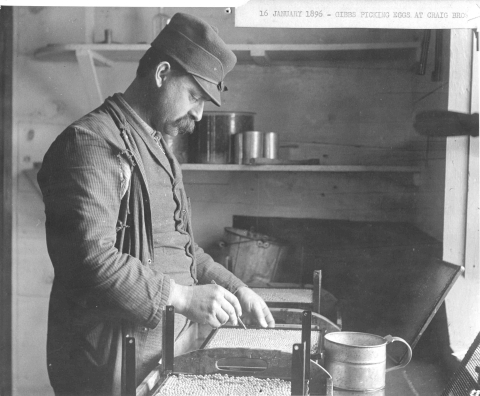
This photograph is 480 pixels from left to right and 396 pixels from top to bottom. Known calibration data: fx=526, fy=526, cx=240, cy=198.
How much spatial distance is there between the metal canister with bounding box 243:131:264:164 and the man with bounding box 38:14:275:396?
2.43 ft

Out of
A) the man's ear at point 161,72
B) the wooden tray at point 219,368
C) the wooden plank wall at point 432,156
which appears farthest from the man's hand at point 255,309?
the wooden plank wall at point 432,156

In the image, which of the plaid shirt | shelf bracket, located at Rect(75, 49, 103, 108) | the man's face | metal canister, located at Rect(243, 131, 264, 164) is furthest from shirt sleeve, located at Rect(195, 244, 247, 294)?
shelf bracket, located at Rect(75, 49, 103, 108)

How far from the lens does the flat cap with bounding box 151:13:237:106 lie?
133cm

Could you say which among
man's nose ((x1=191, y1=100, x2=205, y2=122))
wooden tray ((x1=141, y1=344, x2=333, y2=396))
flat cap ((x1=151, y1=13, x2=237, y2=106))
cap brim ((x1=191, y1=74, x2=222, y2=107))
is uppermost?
flat cap ((x1=151, y1=13, x2=237, y2=106))

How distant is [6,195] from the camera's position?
2.50m

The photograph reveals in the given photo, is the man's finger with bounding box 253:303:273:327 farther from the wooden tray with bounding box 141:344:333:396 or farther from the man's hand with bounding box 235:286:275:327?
the wooden tray with bounding box 141:344:333:396

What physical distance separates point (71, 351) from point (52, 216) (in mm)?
354

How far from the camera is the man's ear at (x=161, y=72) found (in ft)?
4.37

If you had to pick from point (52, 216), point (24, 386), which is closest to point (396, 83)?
point (52, 216)

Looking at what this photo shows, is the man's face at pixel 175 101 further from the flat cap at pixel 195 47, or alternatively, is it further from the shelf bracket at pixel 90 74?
the shelf bracket at pixel 90 74

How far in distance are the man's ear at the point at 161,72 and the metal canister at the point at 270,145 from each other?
3.06 feet

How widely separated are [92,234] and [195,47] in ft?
1.85

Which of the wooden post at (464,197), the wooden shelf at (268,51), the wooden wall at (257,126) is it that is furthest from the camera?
the wooden wall at (257,126)

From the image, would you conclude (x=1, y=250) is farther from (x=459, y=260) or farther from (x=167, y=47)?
(x=459, y=260)
